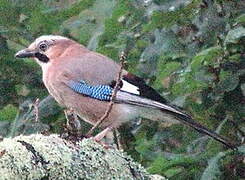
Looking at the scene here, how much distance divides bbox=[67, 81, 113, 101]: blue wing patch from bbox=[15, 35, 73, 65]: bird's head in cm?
35

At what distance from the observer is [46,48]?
575cm

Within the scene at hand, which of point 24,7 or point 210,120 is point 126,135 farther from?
point 24,7

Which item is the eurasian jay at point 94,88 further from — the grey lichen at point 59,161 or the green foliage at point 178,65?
the grey lichen at point 59,161

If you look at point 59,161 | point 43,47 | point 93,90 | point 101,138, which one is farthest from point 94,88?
point 59,161

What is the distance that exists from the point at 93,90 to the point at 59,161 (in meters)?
2.10

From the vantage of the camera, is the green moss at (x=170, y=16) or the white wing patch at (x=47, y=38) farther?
the white wing patch at (x=47, y=38)

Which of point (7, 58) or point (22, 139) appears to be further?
point (7, 58)

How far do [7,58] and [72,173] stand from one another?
2.47 meters

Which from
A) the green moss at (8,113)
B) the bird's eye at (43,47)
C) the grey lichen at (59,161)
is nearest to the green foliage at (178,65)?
the green moss at (8,113)

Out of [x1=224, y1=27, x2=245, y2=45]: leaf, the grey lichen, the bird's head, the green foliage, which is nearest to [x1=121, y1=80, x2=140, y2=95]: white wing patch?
the green foliage

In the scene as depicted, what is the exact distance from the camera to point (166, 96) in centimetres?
511

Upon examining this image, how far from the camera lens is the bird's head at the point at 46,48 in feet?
18.5

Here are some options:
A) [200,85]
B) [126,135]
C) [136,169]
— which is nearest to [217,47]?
[200,85]

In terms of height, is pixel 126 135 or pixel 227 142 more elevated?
pixel 227 142
